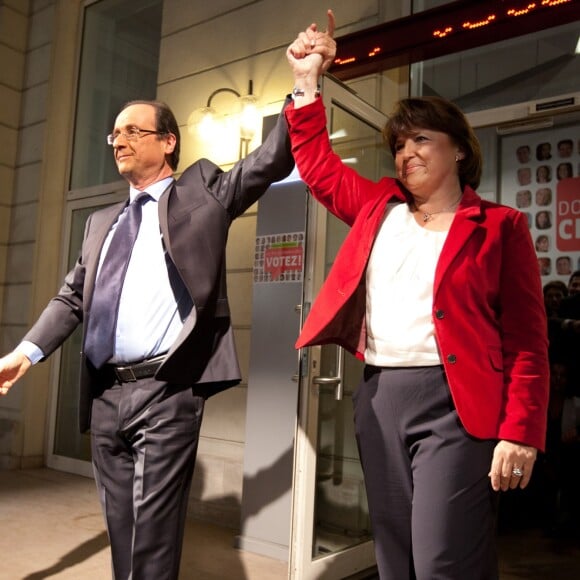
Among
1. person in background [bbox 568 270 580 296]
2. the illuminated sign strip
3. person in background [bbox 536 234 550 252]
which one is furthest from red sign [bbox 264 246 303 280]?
person in background [bbox 536 234 550 252]

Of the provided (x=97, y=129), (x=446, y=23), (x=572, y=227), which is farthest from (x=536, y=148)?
(x=97, y=129)

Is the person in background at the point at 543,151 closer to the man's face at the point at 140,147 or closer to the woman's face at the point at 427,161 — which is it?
the woman's face at the point at 427,161

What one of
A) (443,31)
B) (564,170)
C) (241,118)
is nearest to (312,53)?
(443,31)

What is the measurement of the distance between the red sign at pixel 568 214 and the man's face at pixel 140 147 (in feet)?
12.0

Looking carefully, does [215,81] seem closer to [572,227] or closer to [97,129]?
[97,129]

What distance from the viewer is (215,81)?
401cm

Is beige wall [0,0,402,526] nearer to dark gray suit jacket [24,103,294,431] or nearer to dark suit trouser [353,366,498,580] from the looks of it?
dark gray suit jacket [24,103,294,431]

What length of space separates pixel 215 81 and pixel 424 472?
3314 millimetres

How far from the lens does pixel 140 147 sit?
1.76 metres

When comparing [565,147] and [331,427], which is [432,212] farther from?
[565,147]

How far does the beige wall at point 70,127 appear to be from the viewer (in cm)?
365

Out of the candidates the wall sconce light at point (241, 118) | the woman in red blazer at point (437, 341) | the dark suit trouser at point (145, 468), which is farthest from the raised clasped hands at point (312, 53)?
the wall sconce light at point (241, 118)

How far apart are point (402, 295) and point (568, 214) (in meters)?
3.73

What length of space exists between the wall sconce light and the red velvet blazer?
242 cm
